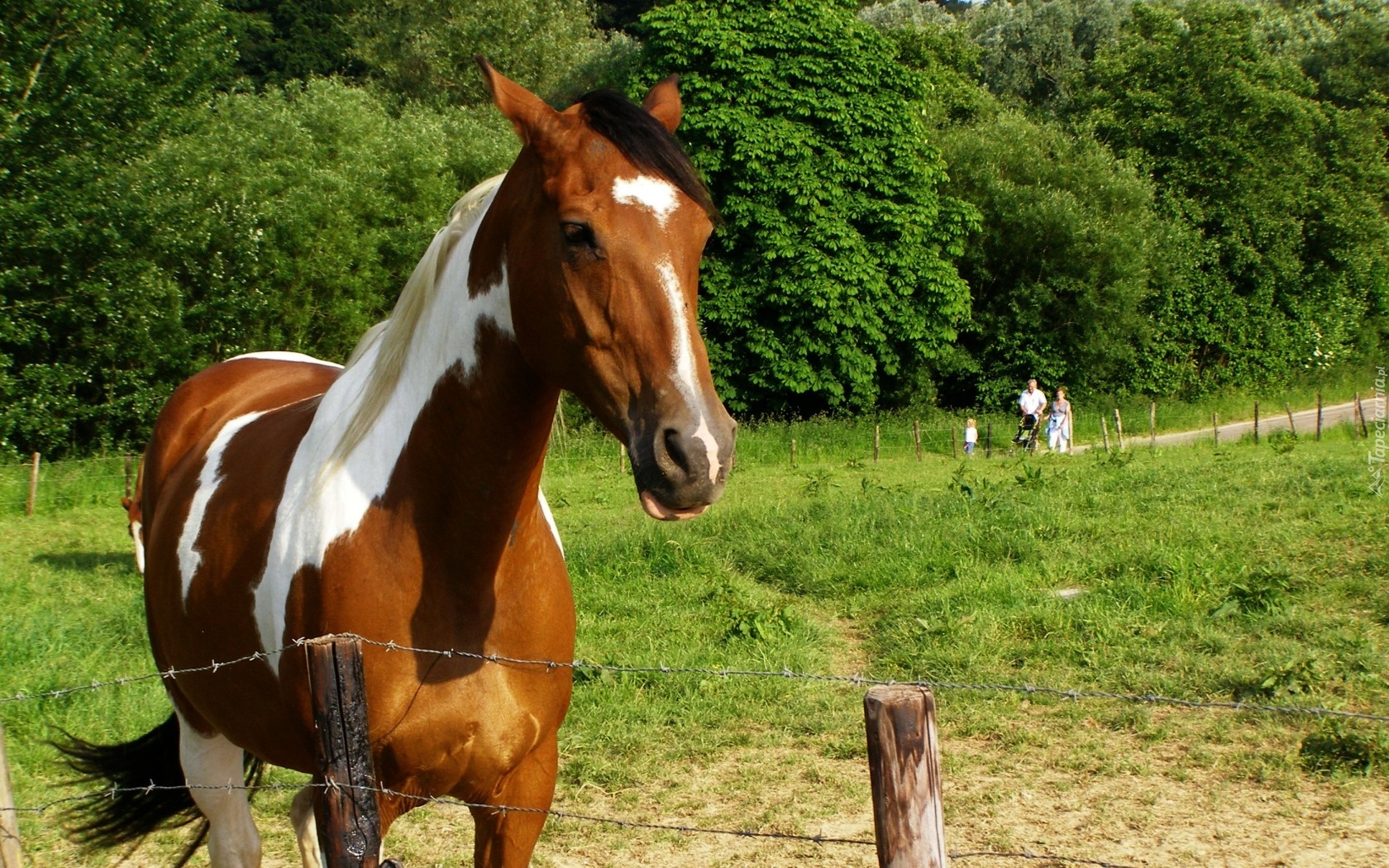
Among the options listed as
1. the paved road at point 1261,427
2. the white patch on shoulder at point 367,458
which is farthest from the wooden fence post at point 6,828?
the paved road at point 1261,427

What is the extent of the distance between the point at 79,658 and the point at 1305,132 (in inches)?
1386

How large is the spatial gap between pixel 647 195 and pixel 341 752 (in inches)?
49.5

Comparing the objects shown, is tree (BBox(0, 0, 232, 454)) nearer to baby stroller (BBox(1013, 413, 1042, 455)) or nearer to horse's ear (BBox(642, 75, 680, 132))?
baby stroller (BBox(1013, 413, 1042, 455))

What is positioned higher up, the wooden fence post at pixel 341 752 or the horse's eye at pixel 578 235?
the horse's eye at pixel 578 235

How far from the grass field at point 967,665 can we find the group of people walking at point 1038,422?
998 centimetres

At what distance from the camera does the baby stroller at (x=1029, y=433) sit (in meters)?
21.1

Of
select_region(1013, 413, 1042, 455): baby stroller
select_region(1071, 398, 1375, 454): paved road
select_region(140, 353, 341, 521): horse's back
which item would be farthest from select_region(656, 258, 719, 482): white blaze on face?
select_region(1071, 398, 1375, 454): paved road

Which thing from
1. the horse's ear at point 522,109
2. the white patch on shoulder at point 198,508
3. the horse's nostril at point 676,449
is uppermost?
the horse's ear at point 522,109

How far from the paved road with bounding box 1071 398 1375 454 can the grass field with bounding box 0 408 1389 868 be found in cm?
1349

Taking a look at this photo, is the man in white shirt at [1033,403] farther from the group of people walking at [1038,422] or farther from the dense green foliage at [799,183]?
the dense green foliage at [799,183]

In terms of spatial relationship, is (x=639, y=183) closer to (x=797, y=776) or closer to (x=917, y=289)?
(x=797, y=776)

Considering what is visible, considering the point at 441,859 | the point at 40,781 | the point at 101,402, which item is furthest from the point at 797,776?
the point at 101,402

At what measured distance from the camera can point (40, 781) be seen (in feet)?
16.3

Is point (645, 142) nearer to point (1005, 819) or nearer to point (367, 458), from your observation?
point (367, 458)
